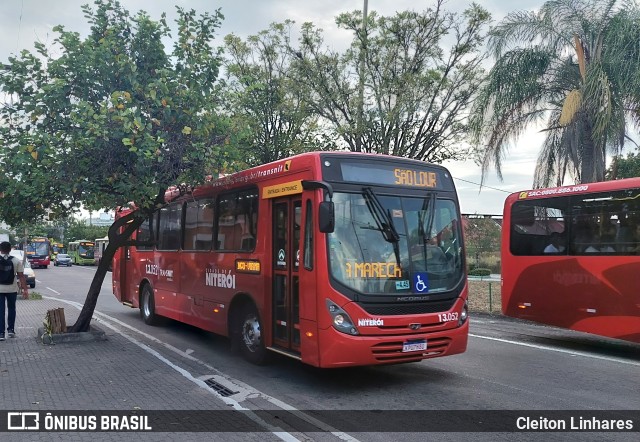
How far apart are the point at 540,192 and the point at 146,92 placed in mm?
7816

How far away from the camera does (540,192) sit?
38.4ft

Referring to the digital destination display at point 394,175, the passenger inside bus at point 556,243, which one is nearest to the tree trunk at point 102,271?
the digital destination display at point 394,175

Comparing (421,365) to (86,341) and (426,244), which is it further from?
(86,341)

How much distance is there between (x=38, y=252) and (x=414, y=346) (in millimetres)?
50687

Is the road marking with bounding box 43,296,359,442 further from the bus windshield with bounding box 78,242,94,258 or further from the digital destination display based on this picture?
the bus windshield with bounding box 78,242,94,258

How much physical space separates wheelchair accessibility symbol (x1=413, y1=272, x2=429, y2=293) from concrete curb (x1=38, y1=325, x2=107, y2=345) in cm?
651

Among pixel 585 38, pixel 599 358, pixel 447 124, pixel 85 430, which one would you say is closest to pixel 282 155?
pixel 447 124

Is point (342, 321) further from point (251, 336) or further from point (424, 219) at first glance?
point (251, 336)

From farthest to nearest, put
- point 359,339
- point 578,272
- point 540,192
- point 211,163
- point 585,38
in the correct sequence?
point 585,38 → point 540,192 → point 578,272 → point 211,163 → point 359,339

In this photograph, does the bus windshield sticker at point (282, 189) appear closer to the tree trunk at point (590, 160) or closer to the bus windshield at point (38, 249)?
the tree trunk at point (590, 160)

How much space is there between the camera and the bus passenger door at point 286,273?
7.79m

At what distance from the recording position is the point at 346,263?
7141mm

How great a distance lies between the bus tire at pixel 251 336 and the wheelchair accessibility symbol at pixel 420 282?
→ 2480mm

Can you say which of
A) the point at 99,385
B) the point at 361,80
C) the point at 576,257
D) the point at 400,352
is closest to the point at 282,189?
the point at 400,352
